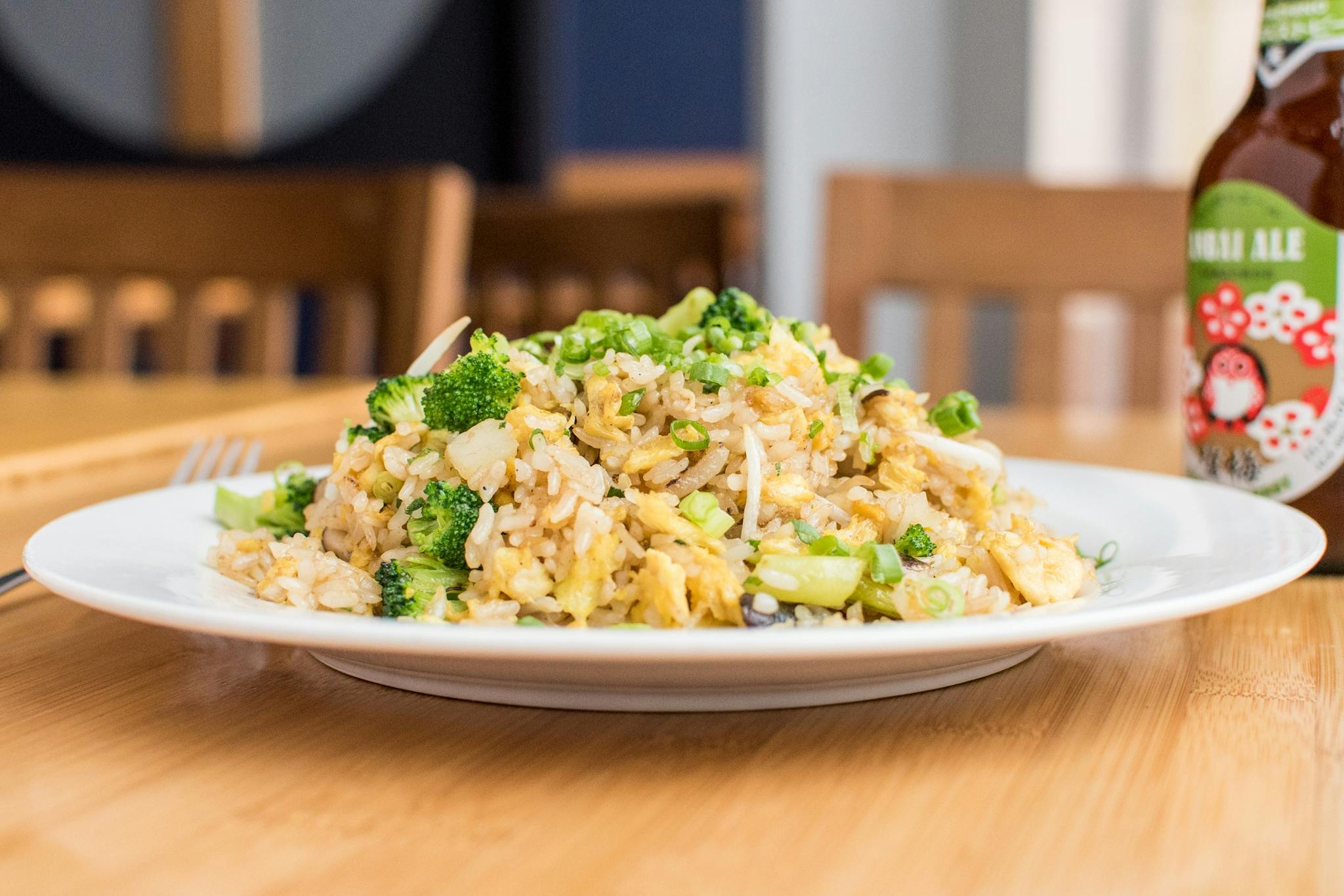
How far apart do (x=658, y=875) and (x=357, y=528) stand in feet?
1.78

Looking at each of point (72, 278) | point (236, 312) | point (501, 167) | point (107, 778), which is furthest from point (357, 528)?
point (501, 167)

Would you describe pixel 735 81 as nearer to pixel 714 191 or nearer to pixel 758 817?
pixel 714 191

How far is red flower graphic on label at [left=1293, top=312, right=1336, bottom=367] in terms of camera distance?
1149 mm

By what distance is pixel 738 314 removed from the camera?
1.18 m

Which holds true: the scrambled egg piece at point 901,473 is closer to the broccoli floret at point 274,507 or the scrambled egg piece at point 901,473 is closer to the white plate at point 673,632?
the white plate at point 673,632

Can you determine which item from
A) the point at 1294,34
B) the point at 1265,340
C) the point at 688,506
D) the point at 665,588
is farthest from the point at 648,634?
→ the point at 1294,34

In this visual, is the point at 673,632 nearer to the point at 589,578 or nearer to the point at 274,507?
the point at 589,578

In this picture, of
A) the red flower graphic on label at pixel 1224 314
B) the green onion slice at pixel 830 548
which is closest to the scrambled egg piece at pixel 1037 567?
the green onion slice at pixel 830 548

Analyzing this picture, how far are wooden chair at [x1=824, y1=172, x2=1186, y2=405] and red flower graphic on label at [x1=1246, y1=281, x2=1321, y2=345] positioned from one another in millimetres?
1372

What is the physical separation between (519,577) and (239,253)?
2.28 metres

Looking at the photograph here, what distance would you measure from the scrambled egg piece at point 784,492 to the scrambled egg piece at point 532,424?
0.15m

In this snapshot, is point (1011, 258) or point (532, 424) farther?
point (1011, 258)

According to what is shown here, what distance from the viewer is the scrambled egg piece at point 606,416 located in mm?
1034

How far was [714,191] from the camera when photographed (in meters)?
6.00
